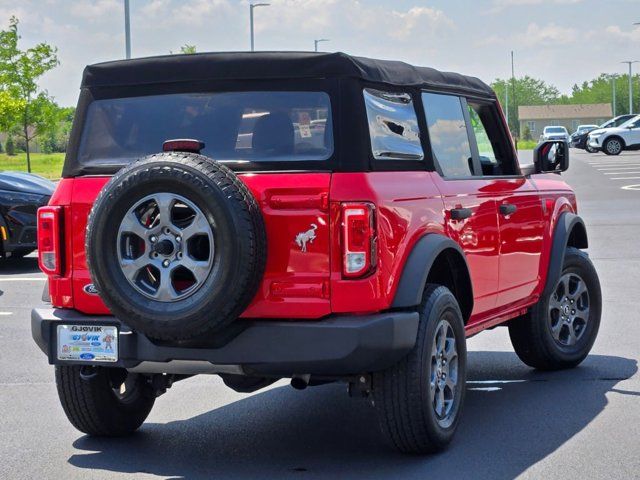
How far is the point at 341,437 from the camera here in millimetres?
6426

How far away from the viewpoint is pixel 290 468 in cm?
580

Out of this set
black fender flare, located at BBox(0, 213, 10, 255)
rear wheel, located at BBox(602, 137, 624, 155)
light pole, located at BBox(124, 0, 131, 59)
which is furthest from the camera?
rear wheel, located at BBox(602, 137, 624, 155)

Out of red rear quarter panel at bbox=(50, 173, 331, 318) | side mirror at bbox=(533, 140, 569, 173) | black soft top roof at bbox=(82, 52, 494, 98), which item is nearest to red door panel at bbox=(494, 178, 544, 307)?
side mirror at bbox=(533, 140, 569, 173)

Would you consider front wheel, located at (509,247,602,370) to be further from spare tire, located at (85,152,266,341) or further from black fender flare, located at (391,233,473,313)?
spare tire, located at (85,152,266,341)

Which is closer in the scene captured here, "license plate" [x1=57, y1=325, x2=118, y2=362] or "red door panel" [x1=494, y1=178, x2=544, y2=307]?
"license plate" [x1=57, y1=325, x2=118, y2=362]

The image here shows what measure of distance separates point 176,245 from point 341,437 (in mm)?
1636

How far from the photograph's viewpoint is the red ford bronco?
17.5ft

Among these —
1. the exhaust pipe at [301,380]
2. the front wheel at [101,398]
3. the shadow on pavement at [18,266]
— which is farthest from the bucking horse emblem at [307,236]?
the shadow on pavement at [18,266]

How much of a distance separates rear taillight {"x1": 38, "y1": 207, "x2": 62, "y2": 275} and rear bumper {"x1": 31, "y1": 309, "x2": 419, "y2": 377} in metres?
0.51

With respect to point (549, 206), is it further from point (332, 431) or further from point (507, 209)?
point (332, 431)

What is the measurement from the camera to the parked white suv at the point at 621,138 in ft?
175

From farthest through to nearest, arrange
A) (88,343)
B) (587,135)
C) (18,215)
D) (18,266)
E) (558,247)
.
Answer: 1. (587,135)
2. (18,266)
3. (18,215)
4. (558,247)
5. (88,343)

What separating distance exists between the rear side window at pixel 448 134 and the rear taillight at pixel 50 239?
1954mm

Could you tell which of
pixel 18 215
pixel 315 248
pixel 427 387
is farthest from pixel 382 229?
pixel 18 215
